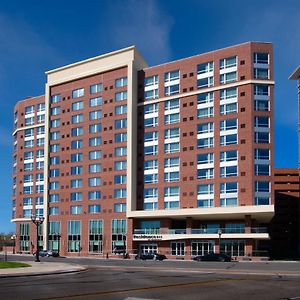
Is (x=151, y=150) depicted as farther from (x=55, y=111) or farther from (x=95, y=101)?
(x=55, y=111)

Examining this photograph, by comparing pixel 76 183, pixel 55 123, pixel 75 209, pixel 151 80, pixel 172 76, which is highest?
pixel 172 76

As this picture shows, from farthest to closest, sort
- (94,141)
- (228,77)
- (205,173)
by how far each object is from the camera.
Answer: (94,141) < (228,77) < (205,173)

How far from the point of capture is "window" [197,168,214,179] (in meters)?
89.4

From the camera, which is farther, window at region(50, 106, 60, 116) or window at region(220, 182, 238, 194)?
window at region(50, 106, 60, 116)

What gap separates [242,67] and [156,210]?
95.4 ft

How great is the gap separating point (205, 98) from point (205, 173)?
44.3 feet

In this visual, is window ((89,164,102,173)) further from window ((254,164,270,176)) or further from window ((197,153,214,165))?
window ((254,164,270,176))

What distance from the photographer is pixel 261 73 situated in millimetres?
88312

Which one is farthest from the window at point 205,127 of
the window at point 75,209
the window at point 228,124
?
the window at point 75,209

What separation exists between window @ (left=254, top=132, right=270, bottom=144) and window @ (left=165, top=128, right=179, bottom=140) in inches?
598

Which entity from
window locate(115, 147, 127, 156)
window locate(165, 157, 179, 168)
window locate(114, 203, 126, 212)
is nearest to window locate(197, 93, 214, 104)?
window locate(165, 157, 179, 168)

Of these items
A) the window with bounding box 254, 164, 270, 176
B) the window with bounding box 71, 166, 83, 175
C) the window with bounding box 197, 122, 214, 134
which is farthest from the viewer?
the window with bounding box 71, 166, 83, 175

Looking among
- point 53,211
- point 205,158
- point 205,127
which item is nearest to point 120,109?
point 205,127

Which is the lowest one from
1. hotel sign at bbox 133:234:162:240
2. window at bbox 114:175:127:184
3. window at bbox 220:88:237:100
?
hotel sign at bbox 133:234:162:240
